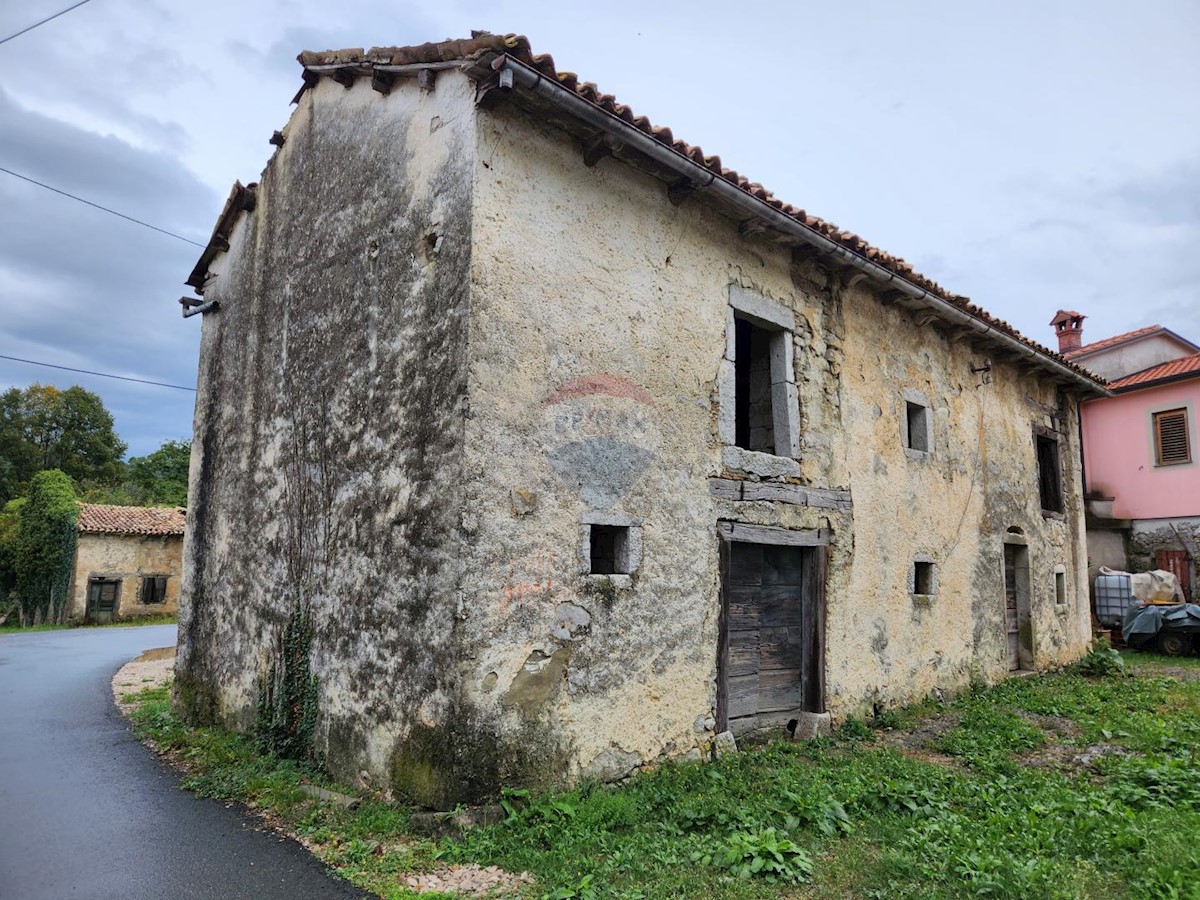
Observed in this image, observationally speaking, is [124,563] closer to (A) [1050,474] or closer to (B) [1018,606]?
(B) [1018,606]

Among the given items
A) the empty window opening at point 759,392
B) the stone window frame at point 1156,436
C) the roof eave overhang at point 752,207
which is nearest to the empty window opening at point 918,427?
the roof eave overhang at point 752,207

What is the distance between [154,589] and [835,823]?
94.0ft

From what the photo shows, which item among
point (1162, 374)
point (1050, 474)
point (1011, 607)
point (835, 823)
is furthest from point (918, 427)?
point (1162, 374)

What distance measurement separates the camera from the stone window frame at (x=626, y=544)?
567 cm

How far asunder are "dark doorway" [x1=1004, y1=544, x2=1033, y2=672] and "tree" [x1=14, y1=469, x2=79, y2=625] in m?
27.4

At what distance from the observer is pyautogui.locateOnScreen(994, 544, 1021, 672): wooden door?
1109cm

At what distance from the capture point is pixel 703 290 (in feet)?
22.8

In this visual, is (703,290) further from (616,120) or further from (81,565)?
(81,565)

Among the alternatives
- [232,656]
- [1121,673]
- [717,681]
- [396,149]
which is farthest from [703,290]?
[1121,673]

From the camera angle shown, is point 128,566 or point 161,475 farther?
→ point 161,475

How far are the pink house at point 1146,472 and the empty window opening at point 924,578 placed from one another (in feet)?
34.3

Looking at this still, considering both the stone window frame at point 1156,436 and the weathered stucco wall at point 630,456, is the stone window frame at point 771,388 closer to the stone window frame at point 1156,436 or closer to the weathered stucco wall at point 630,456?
the weathered stucco wall at point 630,456

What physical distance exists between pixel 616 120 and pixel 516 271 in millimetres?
1332

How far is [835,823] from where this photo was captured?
16.1 feet
